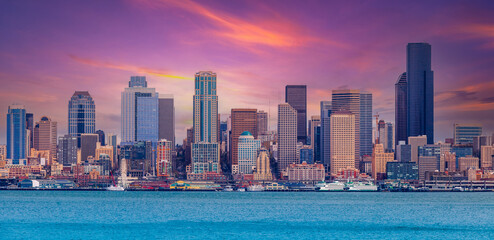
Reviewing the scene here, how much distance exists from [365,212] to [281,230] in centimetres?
3002

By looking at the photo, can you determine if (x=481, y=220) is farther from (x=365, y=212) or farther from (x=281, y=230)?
(x=281, y=230)

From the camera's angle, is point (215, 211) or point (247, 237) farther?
point (215, 211)

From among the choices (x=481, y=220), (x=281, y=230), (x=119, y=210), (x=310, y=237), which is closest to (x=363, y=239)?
(x=310, y=237)

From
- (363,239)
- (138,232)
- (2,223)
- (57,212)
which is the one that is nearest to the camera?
(363,239)

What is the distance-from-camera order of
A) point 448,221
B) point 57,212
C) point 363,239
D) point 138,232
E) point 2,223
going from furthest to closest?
1. point 57,212
2. point 448,221
3. point 2,223
4. point 138,232
5. point 363,239

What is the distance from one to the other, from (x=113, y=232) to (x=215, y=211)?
30.4 metres

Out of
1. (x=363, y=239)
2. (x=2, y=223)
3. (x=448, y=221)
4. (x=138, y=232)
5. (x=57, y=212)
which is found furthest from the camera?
(x=57, y=212)

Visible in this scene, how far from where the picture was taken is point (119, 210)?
341 ft

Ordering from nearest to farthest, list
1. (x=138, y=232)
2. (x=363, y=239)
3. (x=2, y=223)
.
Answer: (x=363, y=239) < (x=138, y=232) < (x=2, y=223)

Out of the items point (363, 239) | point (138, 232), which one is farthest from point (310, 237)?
point (138, 232)

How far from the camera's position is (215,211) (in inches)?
3986

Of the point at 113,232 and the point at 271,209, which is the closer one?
the point at 113,232

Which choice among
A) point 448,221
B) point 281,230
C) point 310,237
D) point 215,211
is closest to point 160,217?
point 215,211

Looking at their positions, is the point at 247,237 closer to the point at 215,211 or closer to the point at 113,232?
the point at 113,232
